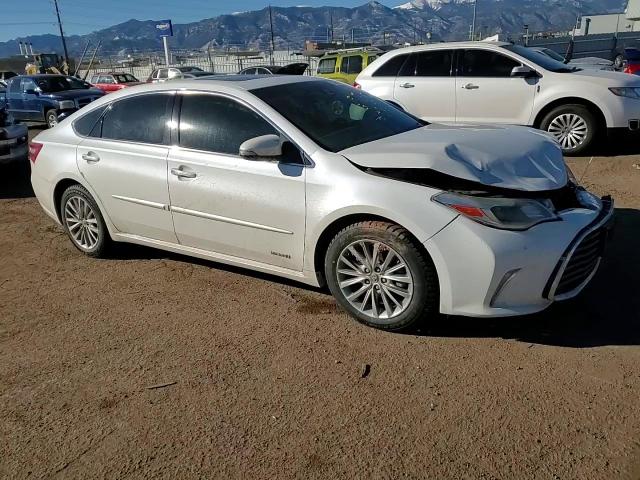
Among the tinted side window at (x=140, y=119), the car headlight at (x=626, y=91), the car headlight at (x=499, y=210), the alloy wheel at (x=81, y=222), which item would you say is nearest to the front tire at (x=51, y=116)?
the alloy wheel at (x=81, y=222)

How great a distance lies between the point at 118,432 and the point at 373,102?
3.14 meters

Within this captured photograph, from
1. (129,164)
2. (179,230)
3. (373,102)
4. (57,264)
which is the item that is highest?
(373,102)

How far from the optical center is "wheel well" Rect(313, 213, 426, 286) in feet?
10.7

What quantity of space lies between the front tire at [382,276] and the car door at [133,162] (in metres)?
1.53

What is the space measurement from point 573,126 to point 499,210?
5390mm

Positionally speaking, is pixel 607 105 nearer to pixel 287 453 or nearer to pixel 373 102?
pixel 373 102

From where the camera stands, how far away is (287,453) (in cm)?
242

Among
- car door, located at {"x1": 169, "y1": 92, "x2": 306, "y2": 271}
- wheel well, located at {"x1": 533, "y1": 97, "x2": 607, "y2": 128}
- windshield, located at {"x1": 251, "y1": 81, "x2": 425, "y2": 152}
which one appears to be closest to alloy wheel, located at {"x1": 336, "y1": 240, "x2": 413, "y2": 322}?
car door, located at {"x1": 169, "y1": 92, "x2": 306, "y2": 271}

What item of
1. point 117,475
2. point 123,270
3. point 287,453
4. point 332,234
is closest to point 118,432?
point 117,475

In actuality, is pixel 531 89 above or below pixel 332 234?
above

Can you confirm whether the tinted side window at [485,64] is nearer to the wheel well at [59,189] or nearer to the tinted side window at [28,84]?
the wheel well at [59,189]

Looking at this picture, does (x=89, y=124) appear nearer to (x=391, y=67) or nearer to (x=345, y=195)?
(x=345, y=195)

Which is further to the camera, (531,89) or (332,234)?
(531,89)

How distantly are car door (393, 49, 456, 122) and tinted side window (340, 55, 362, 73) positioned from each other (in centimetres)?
696
